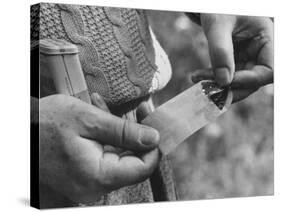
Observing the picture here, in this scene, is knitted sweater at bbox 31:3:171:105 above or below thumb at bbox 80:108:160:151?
above

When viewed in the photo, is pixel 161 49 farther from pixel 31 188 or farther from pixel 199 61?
pixel 31 188

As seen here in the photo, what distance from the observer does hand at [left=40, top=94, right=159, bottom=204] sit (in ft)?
19.4

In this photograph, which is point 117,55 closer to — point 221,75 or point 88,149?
point 88,149

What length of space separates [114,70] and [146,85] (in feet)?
1.19

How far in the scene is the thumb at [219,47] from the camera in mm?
6707

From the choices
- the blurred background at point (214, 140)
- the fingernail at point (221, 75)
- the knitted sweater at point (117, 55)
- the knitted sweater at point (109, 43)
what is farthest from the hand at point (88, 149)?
the fingernail at point (221, 75)

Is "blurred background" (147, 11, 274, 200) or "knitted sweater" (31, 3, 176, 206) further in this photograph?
"blurred background" (147, 11, 274, 200)

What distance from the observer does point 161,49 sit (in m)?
6.49

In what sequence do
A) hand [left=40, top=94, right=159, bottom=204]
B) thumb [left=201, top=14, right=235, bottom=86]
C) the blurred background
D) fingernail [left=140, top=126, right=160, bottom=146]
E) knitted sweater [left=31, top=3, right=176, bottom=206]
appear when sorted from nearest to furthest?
hand [left=40, top=94, right=159, bottom=204]
knitted sweater [left=31, top=3, right=176, bottom=206]
fingernail [left=140, top=126, right=160, bottom=146]
the blurred background
thumb [left=201, top=14, right=235, bottom=86]

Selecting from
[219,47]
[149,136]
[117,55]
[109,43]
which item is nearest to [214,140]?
[149,136]

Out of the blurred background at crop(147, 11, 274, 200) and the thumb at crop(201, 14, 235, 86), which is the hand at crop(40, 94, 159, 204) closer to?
the blurred background at crop(147, 11, 274, 200)

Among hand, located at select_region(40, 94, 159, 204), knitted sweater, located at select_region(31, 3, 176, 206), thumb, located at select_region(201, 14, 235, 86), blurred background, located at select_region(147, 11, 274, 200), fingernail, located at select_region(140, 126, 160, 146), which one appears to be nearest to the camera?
hand, located at select_region(40, 94, 159, 204)

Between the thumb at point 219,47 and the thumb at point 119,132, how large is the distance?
89 centimetres

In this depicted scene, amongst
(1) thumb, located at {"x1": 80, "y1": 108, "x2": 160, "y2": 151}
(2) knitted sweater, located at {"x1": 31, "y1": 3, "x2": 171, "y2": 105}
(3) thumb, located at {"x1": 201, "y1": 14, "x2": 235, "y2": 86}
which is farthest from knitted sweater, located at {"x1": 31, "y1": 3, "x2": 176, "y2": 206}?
(3) thumb, located at {"x1": 201, "y1": 14, "x2": 235, "y2": 86}
